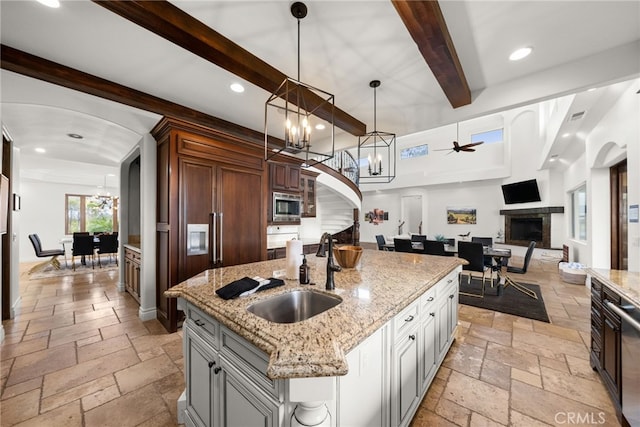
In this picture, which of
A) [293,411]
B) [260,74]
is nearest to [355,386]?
[293,411]

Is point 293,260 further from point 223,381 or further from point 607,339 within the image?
point 607,339

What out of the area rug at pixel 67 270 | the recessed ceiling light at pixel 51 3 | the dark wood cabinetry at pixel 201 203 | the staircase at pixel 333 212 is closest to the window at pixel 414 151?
the staircase at pixel 333 212

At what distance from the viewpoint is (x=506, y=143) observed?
841 cm

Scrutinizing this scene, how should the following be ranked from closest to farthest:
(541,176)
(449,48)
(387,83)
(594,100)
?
(449,48) < (387,83) < (594,100) < (541,176)

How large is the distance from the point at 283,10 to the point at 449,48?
138 centimetres

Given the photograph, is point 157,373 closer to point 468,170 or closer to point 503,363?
point 503,363

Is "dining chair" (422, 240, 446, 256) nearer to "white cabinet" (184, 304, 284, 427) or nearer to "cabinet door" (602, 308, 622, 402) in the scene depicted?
"cabinet door" (602, 308, 622, 402)

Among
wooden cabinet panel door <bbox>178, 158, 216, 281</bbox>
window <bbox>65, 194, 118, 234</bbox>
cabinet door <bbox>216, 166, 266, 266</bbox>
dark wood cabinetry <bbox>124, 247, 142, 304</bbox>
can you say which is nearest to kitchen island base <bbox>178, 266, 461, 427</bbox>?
wooden cabinet panel door <bbox>178, 158, 216, 281</bbox>

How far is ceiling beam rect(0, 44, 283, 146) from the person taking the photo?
219 centimetres

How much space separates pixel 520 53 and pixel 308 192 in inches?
149

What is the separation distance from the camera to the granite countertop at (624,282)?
4.84 feet

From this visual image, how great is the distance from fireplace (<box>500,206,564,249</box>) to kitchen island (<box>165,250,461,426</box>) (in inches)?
320

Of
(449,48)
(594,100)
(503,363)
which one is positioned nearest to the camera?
(449,48)

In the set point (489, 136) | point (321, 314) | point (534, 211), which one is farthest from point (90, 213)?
point (534, 211)
